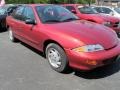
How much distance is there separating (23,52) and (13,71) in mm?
1688

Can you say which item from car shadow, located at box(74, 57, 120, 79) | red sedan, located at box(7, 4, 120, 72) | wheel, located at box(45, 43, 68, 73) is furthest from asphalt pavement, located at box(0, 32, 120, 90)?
red sedan, located at box(7, 4, 120, 72)

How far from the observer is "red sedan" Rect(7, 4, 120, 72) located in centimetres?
454

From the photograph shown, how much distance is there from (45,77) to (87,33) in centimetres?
136

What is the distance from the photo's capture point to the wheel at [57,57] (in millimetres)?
4871

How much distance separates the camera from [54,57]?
5.21m

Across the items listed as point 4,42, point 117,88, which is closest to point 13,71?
point 117,88

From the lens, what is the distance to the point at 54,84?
4.54m

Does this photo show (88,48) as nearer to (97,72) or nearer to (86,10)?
(97,72)

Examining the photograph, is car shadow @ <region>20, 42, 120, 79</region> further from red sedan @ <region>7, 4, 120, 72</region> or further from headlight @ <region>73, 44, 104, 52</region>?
headlight @ <region>73, 44, 104, 52</region>

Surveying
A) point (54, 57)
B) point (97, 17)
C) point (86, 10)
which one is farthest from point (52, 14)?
point (86, 10)

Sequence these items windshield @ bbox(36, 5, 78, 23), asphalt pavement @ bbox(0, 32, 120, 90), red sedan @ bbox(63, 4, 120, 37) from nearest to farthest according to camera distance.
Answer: asphalt pavement @ bbox(0, 32, 120, 90) → windshield @ bbox(36, 5, 78, 23) → red sedan @ bbox(63, 4, 120, 37)

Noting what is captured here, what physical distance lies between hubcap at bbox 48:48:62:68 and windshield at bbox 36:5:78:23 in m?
0.93

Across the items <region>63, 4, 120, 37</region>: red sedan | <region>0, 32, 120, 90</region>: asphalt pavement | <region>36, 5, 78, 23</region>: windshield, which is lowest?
<region>0, 32, 120, 90</region>: asphalt pavement

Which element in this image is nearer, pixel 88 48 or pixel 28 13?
pixel 88 48
